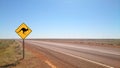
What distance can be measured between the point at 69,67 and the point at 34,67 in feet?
6.61

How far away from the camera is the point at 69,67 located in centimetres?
945

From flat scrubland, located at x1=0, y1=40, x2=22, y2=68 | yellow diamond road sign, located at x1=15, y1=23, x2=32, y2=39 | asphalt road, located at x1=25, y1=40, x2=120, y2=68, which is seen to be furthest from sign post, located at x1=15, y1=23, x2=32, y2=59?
asphalt road, located at x1=25, y1=40, x2=120, y2=68

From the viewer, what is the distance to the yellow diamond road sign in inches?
518

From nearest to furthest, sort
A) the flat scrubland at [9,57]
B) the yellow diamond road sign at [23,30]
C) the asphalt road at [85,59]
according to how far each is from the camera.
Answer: the asphalt road at [85,59], the flat scrubland at [9,57], the yellow diamond road sign at [23,30]

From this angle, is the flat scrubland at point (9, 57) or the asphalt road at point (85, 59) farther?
the flat scrubland at point (9, 57)

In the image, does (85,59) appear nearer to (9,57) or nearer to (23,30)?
(23,30)

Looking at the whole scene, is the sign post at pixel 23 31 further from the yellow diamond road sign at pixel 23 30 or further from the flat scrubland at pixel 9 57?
the flat scrubland at pixel 9 57


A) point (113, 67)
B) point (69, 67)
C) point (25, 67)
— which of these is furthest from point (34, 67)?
point (113, 67)

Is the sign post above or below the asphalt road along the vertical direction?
above

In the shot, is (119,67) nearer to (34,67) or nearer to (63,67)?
(63,67)

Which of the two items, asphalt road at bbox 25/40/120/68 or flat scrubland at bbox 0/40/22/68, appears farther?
flat scrubland at bbox 0/40/22/68

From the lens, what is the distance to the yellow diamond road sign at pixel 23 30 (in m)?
13.2

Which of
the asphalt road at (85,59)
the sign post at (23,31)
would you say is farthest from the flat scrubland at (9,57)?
the asphalt road at (85,59)

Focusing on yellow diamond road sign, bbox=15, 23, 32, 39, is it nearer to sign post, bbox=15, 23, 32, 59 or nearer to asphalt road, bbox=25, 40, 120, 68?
sign post, bbox=15, 23, 32, 59
